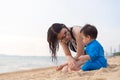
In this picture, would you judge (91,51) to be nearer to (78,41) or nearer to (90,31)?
(90,31)

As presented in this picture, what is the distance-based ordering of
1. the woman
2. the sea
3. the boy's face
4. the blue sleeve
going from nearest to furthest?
1. the blue sleeve
2. the boy's face
3. the woman
4. the sea

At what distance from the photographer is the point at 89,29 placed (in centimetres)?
467

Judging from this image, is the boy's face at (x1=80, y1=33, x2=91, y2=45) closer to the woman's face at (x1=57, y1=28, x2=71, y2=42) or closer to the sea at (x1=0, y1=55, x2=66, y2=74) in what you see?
A: the woman's face at (x1=57, y1=28, x2=71, y2=42)

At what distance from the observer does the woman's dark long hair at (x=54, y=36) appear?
486 centimetres

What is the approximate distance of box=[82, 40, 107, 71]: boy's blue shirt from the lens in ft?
15.1

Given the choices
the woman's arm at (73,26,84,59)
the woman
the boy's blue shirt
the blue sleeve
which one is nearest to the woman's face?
the woman

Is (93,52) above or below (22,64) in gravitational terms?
above

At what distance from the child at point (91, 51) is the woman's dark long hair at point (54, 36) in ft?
1.18

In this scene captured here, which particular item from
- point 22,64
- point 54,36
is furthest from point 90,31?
point 22,64

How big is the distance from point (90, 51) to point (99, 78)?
0.90 metres

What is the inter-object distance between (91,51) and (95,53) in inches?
2.5

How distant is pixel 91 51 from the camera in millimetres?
4617

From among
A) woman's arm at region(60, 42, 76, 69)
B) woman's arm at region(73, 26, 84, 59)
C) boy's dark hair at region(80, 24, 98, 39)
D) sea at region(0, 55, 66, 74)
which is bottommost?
sea at region(0, 55, 66, 74)

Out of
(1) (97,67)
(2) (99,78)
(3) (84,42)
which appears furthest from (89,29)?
(2) (99,78)
